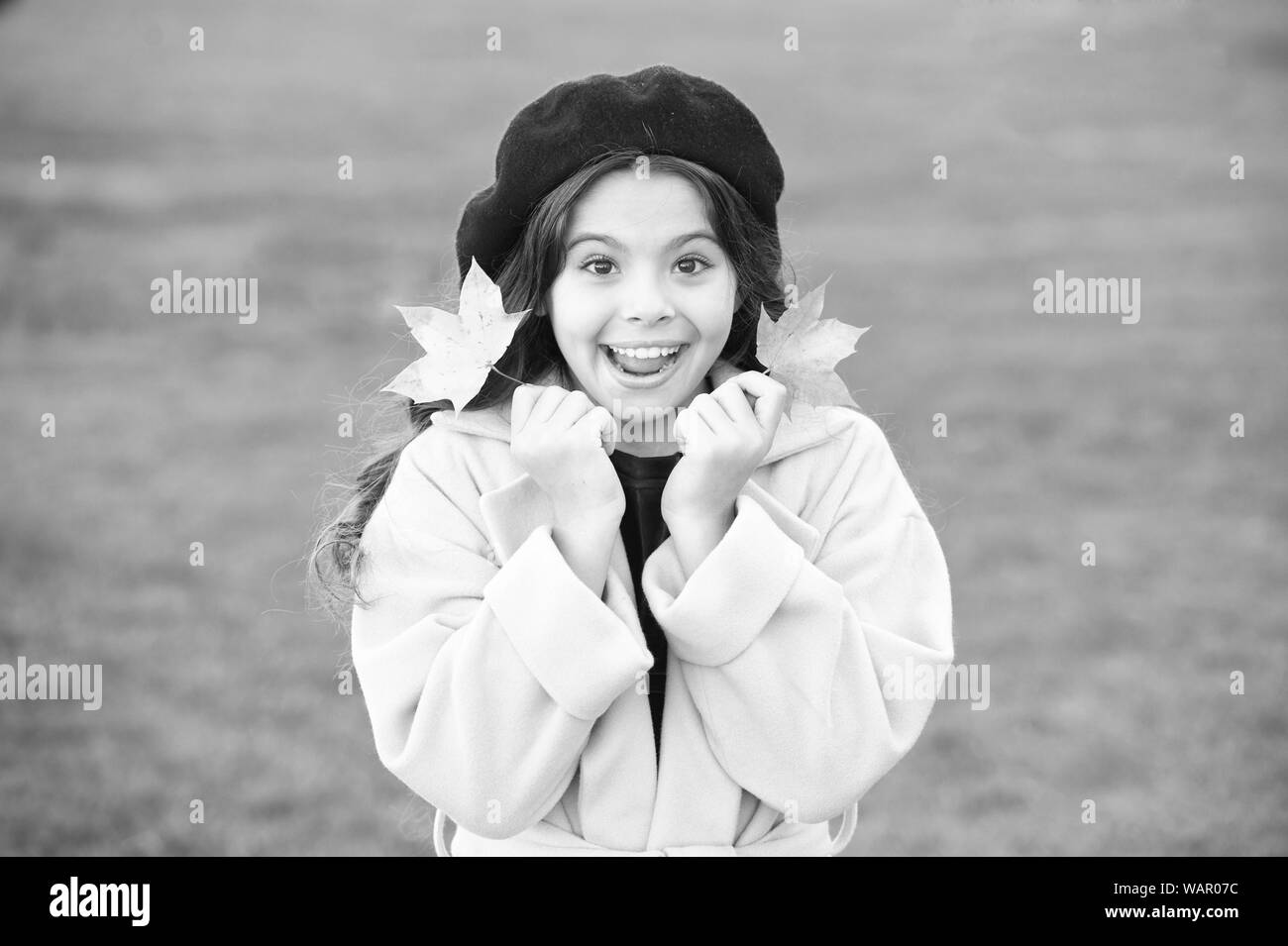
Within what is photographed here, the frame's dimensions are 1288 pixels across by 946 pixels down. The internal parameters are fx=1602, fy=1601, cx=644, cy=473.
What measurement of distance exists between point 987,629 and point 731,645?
4.19 meters

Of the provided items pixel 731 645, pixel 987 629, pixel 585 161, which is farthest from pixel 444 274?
pixel 987 629

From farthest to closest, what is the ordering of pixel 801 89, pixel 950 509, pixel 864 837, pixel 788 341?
pixel 801 89
pixel 950 509
pixel 864 837
pixel 788 341

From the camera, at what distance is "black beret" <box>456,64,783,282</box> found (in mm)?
2508

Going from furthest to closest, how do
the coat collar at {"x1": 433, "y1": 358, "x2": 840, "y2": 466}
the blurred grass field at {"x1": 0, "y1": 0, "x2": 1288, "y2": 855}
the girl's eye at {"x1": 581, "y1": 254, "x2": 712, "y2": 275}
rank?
the blurred grass field at {"x1": 0, "y1": 0, "x2": 1288, "y2": 855} < the coat collar at {"x1": 433, "y1": 358, "x2": 840, "y2": 466} < the girl's eye at {"x1": 581, "y1": 254, "x2": 712, "y2": 275}

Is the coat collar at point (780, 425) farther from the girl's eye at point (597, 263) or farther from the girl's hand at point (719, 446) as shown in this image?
the girl's eye at point (597, 263)

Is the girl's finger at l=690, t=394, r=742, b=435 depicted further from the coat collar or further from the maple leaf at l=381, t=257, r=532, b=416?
the maple leaf at l=381, t=257, r=532, b=416

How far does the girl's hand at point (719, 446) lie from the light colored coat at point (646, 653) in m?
0.05

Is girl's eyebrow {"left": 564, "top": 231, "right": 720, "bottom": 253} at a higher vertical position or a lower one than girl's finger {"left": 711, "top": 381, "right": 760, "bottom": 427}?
higher

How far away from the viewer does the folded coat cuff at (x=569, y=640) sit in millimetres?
2336

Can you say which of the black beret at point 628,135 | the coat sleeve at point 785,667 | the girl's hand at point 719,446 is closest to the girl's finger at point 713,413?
the girl's hand at point 719,446

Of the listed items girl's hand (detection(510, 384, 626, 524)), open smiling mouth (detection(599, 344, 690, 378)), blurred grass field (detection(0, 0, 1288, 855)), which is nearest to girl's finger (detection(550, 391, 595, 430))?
girl's hand (detection(510, 384, 626, 524))

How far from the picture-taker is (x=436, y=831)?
2.80 m

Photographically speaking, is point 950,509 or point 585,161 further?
point 950,509
